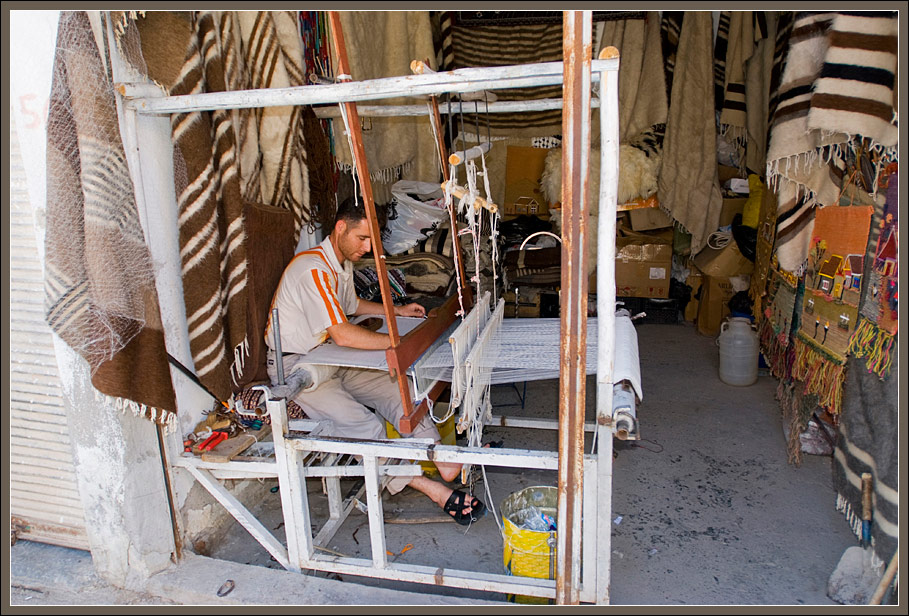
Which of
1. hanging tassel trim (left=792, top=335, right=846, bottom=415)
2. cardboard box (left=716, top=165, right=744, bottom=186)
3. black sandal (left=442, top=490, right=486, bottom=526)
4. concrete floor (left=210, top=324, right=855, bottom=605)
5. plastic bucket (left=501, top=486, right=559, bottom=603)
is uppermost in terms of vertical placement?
cardboard box (left=716, top=165, right=744, bottom=186)

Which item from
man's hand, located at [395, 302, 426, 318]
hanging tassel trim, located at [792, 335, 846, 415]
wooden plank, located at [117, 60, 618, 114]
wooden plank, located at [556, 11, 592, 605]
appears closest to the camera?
wooden plank, located at [556, 11, 592, 605]

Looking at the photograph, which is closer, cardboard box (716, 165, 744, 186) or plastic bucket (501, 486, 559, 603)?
plastic bucket (501, 486, 559, 603)

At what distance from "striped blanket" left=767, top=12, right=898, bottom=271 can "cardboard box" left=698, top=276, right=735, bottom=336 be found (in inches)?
93.3

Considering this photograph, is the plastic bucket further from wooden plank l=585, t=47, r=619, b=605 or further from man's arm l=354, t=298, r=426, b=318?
man's arm l=354, t=298, r=426, b=318

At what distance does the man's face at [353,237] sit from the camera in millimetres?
2969

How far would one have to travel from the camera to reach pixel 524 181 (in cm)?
605

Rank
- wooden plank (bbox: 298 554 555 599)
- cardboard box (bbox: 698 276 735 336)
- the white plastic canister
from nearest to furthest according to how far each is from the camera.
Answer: wooden plank (bbox: 298 554 555 599), the white plastic canister, cardboard box (bbox: 698 276 735 336)

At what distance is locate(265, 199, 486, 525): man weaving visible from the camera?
2748 millimetres

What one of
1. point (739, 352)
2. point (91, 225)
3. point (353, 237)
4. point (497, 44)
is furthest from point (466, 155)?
point (739, 352)

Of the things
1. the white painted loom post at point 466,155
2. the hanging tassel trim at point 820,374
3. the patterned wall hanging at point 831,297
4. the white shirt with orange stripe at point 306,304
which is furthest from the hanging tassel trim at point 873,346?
the white shirt with orange stripe at point 306,304

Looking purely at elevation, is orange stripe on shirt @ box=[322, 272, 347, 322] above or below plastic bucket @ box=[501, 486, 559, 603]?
above

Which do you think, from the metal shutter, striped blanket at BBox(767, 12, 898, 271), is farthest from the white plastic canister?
the metal shutter

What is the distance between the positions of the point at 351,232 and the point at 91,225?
123 cm

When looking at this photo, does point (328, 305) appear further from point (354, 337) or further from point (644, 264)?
point (644, 264)
